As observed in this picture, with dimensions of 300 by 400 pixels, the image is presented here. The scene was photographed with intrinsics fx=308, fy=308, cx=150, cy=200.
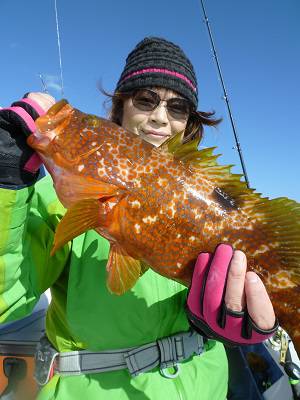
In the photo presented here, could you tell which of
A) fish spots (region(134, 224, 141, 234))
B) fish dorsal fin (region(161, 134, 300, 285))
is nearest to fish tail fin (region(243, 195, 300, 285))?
fish dorsal fin (region(161, 134, 300, 285))

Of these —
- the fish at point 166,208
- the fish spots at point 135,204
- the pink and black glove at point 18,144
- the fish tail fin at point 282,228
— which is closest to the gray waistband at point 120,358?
the fish at point 166,208

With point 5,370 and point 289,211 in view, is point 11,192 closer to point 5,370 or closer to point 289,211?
point 289,211

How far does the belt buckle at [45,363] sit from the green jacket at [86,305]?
0.06 meters

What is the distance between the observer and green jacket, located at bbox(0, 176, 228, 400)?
6.33 feet

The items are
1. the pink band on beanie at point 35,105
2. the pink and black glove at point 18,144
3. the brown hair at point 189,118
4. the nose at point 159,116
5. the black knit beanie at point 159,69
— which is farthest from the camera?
the brown hair at point 189,118

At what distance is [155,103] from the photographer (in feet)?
9.32

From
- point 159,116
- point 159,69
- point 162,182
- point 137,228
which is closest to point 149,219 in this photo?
point 137,228

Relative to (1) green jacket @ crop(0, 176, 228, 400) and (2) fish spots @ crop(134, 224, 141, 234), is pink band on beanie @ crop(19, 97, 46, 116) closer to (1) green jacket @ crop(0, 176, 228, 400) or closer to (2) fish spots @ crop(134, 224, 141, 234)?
(1) green jacket @ crop(0, 176, 228, 400)

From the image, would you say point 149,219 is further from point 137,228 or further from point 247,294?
point 247,294

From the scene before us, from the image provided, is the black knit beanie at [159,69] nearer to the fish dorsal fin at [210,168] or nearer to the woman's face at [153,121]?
the woman's face at [153,121]

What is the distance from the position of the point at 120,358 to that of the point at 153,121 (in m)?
1.92

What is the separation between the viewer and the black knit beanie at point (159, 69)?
2.95 metres

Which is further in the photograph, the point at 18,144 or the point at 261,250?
the point at 261,250

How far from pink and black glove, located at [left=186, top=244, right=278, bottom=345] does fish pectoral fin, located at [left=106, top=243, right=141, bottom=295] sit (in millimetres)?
374
